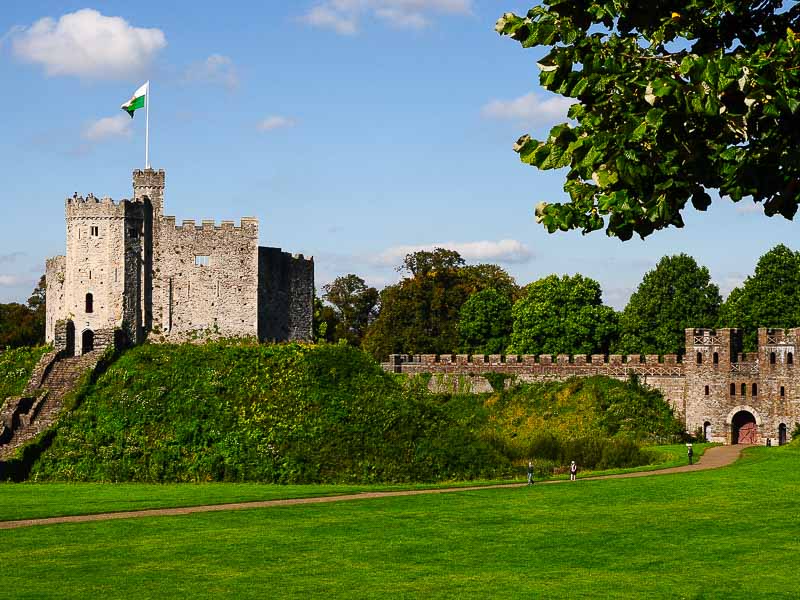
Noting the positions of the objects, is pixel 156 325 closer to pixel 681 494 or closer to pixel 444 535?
pixel 681 494

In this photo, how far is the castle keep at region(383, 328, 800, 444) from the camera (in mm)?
71062

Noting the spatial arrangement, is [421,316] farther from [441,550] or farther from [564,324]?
[441,550]

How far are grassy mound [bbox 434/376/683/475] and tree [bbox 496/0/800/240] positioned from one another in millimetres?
49397

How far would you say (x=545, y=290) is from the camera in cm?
8869

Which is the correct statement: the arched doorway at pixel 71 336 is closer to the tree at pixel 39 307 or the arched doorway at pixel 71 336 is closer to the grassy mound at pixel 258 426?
the grassy mound at pixel 258 426

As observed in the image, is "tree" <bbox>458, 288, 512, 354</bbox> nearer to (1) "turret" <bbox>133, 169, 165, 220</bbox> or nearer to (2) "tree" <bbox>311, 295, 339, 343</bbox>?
(2) "tree" <bbox>311, 295, 339, 343</bbox>

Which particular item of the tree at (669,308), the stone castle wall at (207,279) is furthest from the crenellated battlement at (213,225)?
the tree at (669,308)

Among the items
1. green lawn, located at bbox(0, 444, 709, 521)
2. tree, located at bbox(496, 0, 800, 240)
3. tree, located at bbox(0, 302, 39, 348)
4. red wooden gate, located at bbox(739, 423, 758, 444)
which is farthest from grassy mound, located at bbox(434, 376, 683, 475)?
tree, located at bbox(496, 0, 800, 240)

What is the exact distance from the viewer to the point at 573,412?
73000mm

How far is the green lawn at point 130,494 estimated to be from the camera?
35156 millimetres

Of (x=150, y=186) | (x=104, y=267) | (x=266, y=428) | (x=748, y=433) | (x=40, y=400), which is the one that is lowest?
(x=748, y=433)

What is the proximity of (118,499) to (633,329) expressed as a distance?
182 feet

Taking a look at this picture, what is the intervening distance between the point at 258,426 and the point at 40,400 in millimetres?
9769

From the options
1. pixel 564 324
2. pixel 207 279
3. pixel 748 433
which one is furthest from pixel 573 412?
pixel 207 279
